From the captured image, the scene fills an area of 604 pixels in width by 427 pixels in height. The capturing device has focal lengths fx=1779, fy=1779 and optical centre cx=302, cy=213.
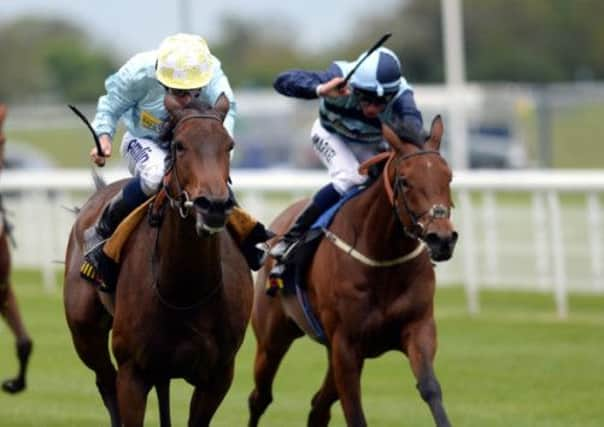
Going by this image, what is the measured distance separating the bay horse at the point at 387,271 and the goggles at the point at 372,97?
36cm

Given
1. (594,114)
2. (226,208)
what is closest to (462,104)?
(594,114)

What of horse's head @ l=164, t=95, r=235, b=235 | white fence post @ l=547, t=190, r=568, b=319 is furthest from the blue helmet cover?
white fence post @ l=547, t=190, r=568, b=319

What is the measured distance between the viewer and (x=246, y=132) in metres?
35.7

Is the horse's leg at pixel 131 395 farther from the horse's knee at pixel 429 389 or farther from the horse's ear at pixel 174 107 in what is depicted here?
the horse's knee at pixel 429 389

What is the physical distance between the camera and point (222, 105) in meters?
8.20

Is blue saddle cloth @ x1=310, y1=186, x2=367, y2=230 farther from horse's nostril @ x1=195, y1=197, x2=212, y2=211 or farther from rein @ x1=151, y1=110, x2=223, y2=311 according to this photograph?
horse's nostril @ x1=195, y1=197, x2=212, y2=211

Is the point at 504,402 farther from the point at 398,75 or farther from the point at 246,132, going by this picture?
the point at 246,132

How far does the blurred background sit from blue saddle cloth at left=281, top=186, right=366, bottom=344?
1.13 m

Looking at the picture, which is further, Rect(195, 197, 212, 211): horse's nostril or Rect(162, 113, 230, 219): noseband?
Rect(162, 113, 230, 219): noseband

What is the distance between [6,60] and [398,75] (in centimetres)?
5046

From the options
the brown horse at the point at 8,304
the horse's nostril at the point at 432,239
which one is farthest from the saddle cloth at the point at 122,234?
the brown horse at the point at 8,304

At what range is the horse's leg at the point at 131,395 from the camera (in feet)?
27.6

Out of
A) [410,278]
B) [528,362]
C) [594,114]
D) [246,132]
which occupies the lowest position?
[246,132]

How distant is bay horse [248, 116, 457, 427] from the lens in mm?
8977
